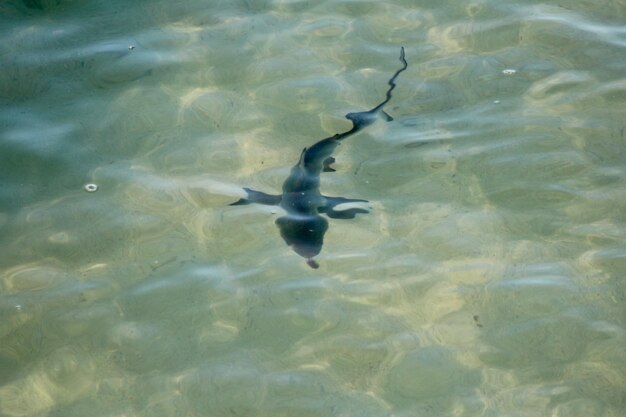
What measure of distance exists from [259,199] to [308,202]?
341 millimetres

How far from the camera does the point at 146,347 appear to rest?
14.1ft

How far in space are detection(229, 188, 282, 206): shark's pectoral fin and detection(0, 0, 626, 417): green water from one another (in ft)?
0.14

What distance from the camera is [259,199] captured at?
5008 millimetres

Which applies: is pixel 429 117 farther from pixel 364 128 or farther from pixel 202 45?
pixel 202 45

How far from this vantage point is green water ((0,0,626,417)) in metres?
4.13

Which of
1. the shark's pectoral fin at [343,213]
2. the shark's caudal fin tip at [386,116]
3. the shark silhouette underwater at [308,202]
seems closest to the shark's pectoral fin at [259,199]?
the shark silhouette underwater at [308,202]

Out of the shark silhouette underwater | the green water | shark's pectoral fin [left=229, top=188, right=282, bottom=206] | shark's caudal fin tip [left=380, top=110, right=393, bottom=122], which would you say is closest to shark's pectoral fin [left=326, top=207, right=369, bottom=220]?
the shark silhouette underwater

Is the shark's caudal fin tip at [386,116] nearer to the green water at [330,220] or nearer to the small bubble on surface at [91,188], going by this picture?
the green water at [330,220]

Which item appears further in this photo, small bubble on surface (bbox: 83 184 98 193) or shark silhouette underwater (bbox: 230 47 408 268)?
small bubble on surface (bbox: 83 184 98 193)

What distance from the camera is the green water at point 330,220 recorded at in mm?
4129

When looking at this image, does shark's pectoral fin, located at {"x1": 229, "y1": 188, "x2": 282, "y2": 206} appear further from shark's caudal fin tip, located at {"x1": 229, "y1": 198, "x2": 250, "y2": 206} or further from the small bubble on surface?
the small bubble on surface

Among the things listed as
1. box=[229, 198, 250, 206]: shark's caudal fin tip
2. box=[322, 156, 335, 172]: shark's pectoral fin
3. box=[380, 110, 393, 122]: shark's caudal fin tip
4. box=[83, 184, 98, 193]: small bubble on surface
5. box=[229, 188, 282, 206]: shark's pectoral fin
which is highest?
box=[380, 110, 393, 122]: shark's caudal fin tip

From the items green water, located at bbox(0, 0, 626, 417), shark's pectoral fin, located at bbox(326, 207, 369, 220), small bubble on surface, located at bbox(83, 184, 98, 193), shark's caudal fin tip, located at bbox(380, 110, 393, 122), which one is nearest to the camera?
green water, located at bbox(0, 0, 626, 417)

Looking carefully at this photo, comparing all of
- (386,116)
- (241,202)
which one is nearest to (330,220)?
(241,202)
